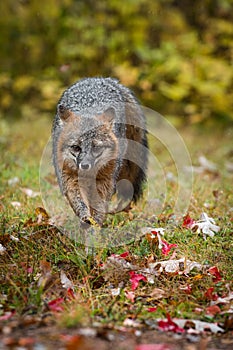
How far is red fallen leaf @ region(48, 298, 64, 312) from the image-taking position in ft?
A: 12.6

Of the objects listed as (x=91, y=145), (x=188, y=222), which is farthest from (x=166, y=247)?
(x=91, y=145)

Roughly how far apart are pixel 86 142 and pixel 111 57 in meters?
6.98

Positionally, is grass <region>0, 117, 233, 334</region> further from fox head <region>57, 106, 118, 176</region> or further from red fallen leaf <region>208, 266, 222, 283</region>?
fox head <region>57, 106, 118, 176</region>

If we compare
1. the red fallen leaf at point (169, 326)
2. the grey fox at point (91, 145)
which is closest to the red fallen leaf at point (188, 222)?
the grey fox at point (91, 145)

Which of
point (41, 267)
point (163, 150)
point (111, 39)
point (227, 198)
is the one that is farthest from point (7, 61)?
point (41, 267)

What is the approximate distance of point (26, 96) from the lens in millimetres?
12172

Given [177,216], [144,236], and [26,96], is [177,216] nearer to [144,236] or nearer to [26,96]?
[144,236]

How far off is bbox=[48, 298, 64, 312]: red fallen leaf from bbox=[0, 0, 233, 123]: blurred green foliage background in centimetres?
774

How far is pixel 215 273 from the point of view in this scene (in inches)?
180

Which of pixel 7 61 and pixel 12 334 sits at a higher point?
pixel 7 61

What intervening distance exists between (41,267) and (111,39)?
829 centimetres

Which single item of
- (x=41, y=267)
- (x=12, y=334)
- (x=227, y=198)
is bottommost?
(x=12, y=334)

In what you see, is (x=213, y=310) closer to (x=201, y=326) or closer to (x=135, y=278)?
(x=201, y=326)

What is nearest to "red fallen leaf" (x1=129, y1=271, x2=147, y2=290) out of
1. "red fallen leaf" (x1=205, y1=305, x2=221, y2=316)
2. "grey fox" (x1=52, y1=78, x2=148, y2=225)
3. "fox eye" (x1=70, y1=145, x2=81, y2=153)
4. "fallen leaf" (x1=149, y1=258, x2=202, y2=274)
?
"fallen leaf" (x1=149, y1=258, x2=202, y2=274)
